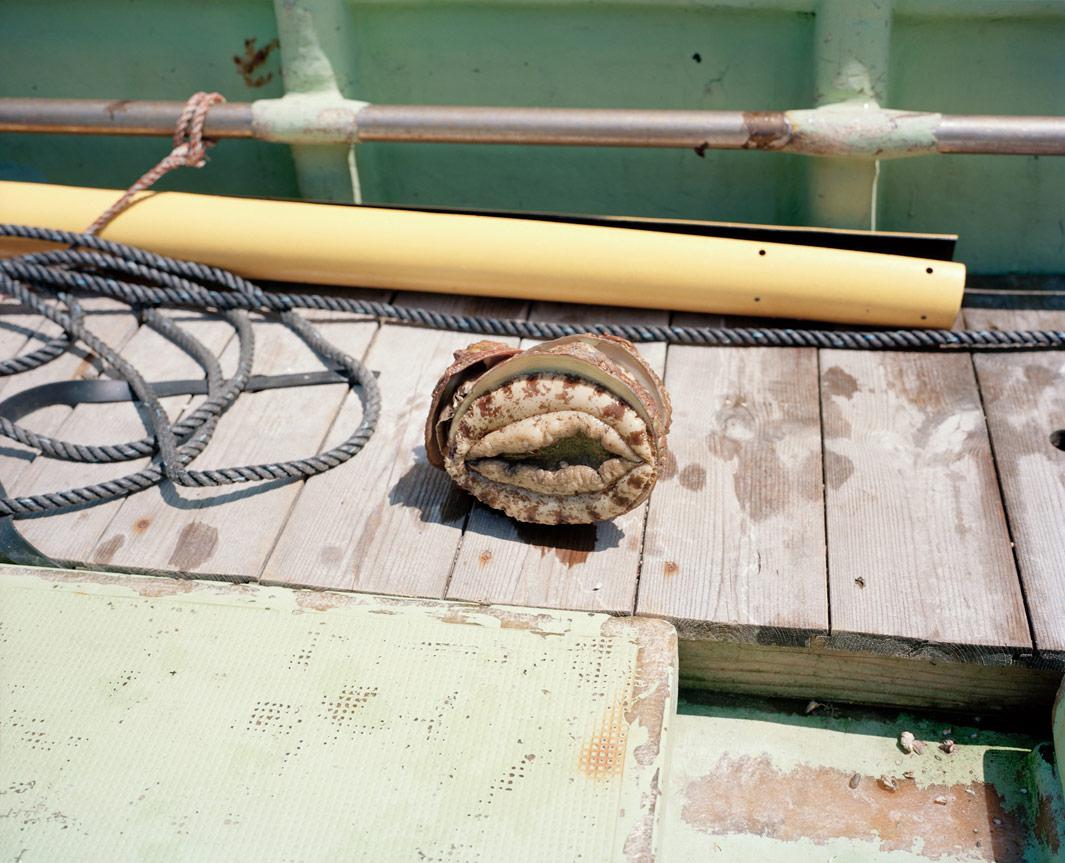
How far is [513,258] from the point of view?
245cm

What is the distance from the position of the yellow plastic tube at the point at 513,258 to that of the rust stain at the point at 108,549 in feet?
2.84

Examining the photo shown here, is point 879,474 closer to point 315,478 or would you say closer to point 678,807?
point 678,807

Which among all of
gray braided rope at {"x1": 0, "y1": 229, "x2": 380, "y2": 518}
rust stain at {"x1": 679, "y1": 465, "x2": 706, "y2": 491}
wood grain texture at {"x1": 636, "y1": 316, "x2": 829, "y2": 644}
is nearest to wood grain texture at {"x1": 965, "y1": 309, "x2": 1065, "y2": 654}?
wood grain texture at {"x1": 636, "y1": 316, "x2": 829, "y2": 644}

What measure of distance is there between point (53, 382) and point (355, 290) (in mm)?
733

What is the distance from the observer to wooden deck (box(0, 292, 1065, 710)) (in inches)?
69.4

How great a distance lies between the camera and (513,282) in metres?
2.48

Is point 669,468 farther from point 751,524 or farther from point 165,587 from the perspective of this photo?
point 165,587

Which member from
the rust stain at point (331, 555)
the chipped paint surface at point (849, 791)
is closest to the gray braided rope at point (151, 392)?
the rust stain at point (331, 555)

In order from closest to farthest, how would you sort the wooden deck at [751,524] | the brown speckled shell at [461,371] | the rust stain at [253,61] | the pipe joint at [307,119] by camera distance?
the wooden deck at [751,524] → the brown speckled shell at [461,371] → the pipe joint at [307,119] → the rust stain at [253,61]

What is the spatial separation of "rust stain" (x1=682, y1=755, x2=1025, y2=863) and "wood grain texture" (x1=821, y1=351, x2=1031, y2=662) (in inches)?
9.2

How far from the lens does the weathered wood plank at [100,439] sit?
195 centimetres

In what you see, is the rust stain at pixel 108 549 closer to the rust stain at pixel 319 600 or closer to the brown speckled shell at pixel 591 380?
the rust stain at pixel 319 600

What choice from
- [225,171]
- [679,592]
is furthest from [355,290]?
[679,592]

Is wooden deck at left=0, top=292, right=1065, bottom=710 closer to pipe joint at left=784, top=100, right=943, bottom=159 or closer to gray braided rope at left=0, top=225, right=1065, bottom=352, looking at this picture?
gray braided rope at left=0, top=225, right=1065, bottom=352
